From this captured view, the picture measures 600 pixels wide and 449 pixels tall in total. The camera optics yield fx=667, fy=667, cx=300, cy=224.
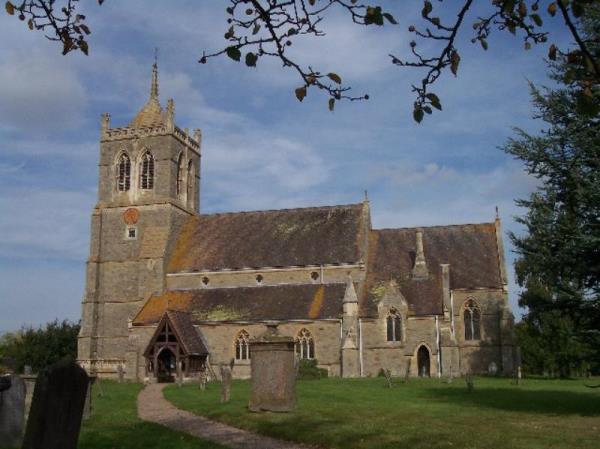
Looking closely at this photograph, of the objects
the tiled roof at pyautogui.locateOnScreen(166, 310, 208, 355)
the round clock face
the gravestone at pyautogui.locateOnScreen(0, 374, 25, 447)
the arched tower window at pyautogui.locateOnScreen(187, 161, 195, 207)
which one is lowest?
the gravestone at pyautogui.locateOnScreen(0, 374, 25, 447)

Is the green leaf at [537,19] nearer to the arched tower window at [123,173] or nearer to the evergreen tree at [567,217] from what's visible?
the evergreen tree at [567,217]

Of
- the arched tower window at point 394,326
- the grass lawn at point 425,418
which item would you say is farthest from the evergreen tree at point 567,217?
the arched tower window at point 394,326

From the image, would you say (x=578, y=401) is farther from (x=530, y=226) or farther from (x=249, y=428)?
(x=249, y=428)

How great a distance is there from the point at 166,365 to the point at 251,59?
1401 inches

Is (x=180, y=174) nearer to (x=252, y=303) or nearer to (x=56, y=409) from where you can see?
(x=252, y=303)

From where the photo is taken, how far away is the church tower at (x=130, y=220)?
43.1 meters

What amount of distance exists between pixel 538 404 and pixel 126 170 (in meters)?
34.6

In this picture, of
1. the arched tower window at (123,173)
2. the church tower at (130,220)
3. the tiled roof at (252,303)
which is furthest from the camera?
the arched tower window at (123,173)

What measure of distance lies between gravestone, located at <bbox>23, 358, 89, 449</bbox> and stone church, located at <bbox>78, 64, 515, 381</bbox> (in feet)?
99.8

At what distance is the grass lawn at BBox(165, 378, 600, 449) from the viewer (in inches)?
480

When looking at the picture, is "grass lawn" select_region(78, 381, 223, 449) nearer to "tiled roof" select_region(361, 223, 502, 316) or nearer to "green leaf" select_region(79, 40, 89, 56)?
"green leaf" select_region(79, 40, 89, 56)

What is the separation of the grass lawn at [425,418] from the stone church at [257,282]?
13.3m

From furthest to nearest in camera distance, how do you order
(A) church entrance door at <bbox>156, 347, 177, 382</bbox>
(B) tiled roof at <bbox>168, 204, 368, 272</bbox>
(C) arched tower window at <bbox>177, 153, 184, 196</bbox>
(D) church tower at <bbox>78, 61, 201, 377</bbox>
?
1. (C) arched tower window at <bbox>177, 153, 184, 196</bbox>
2. (D) church tower at <bbox>78, 61, 201, 377</bbox>
3. (B) tiled roof at <bbox>168, 204, 368, 272</bbox>
4. (A) church entrance door at <bbox>156, 347, 177, 382</bbox>

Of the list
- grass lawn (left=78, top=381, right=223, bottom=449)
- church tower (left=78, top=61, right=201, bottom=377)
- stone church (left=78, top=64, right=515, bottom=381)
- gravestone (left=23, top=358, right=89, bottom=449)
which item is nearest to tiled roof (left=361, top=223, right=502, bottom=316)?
stone church (left=78, top=64, right=515, bottom=381)
